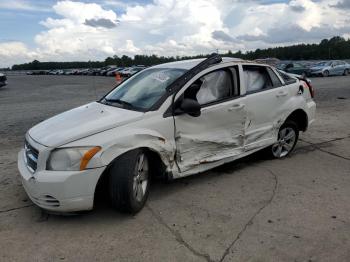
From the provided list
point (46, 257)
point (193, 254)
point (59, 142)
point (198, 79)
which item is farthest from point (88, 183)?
point (198, 79)

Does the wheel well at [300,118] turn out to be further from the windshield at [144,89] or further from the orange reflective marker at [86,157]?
the orange reflective marker at [86,157]

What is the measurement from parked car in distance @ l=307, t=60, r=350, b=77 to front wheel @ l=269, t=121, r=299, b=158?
27149 millimetres

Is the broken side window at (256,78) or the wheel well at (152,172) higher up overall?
the broken side window at (256,78)

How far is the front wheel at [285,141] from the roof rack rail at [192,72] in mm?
1708

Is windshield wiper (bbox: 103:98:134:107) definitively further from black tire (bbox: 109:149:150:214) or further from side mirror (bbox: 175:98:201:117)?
black tire (bbox: 109:149:150:214)

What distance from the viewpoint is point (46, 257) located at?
3.31m

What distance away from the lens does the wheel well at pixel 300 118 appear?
618cm

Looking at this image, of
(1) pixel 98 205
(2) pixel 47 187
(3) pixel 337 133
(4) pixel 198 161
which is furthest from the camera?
(3) pixel 337 133

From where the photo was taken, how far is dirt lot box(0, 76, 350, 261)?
3346mm

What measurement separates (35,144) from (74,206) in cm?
82

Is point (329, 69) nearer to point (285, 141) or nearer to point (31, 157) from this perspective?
point (285, 141)

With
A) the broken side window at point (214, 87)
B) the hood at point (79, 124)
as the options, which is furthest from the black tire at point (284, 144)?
the hood at point (79, 124)

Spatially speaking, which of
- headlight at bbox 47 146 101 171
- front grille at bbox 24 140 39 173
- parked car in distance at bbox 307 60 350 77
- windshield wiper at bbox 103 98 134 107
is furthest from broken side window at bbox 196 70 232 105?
parked car in distance at bbox 307 60 350 77

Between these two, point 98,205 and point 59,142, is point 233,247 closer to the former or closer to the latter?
point 98,205
